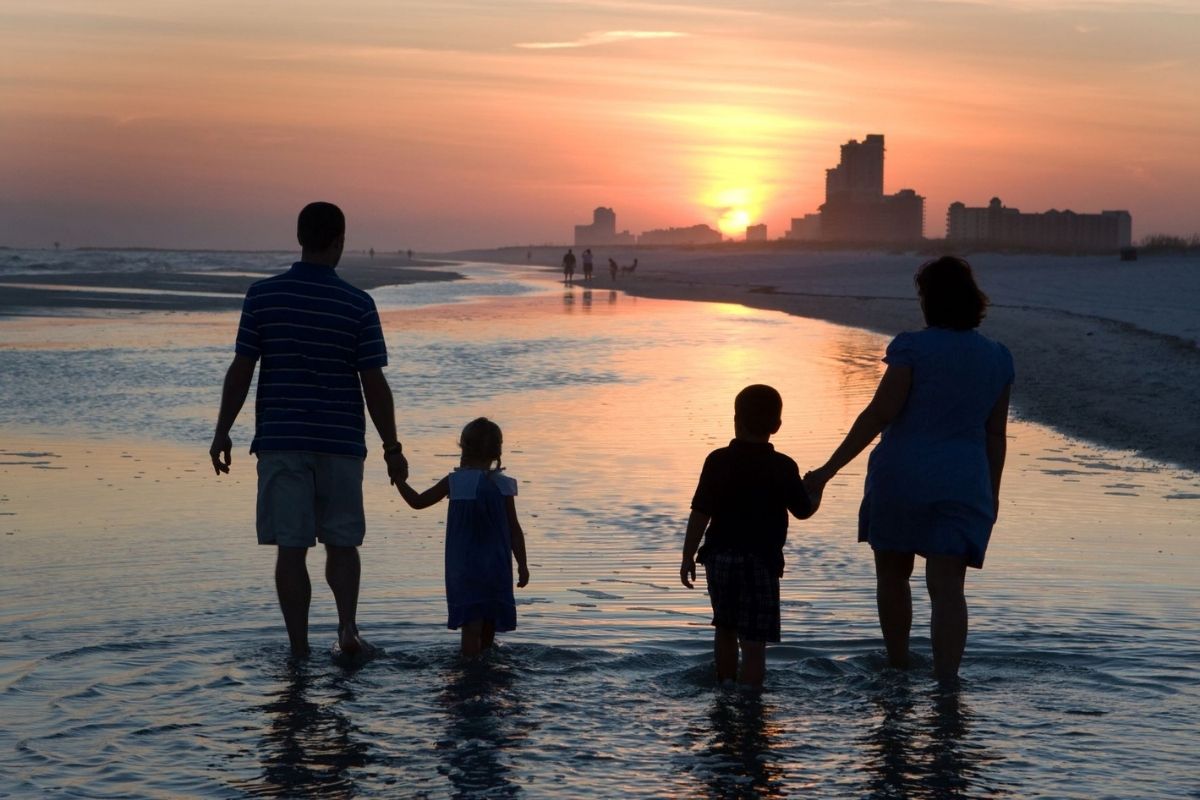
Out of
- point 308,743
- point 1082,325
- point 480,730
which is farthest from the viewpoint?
point 1082,325

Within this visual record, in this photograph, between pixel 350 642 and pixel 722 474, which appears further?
pixel 350 642

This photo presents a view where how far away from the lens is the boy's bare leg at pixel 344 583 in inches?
229

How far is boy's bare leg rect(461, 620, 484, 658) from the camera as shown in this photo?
5.82 m

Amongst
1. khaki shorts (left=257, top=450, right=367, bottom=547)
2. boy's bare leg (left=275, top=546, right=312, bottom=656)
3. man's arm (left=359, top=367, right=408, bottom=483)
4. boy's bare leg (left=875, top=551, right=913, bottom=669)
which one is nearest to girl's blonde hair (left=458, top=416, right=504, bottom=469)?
man's arm (left=359, top=367, right=408, bottom=483)

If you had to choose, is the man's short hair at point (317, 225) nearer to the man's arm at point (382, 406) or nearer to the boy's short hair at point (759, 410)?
the man's arm at point (382, 406)

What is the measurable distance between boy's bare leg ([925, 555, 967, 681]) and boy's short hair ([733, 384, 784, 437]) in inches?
31.6

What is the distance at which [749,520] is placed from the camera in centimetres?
538

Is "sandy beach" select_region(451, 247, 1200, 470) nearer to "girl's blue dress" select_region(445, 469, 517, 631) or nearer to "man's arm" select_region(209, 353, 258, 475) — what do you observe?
"girl's blue dress" select_region(445, 469, 517, 631)

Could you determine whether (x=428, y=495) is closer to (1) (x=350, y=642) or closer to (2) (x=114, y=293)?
(1) (x=350, y=642)

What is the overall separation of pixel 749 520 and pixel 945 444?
2.56 ft

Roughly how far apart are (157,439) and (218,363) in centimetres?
831

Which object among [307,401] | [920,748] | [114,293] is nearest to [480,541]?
[307,401]

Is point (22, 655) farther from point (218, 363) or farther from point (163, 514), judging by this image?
point (218, 363)

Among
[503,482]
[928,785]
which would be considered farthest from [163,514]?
[928,785]
